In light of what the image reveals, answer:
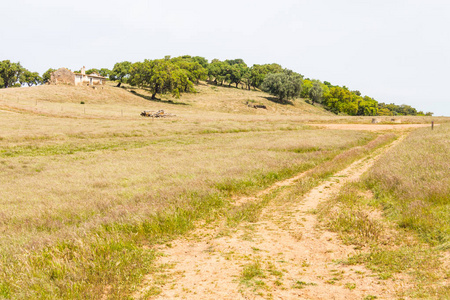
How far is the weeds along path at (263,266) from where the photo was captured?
197 inches

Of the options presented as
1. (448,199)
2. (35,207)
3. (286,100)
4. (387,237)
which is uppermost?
(286,100)

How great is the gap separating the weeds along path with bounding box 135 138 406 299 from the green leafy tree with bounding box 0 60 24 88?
13297 centimetres

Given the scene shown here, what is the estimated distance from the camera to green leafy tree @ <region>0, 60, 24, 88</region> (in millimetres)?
108269

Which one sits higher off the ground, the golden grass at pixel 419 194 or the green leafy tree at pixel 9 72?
the green leafy tree at pixel 9 72

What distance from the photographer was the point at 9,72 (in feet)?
365

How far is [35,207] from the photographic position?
978 centimetres

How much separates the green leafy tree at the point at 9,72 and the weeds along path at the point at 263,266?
436 feet

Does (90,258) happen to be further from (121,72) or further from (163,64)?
(121,72)

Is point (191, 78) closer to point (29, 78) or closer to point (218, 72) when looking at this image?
point (218, 72)

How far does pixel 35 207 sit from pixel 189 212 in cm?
528

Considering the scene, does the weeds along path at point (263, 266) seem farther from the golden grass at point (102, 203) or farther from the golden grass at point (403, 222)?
the golden grass at point (102, 203)

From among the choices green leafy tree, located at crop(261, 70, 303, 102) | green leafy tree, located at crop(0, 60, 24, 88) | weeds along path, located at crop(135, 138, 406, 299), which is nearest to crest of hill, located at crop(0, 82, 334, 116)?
green leafy tree, located at crop(261, 70, 303, 102)

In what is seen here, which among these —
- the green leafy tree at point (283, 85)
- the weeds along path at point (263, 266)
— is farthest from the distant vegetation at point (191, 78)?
the weeds along path at point (263, 266)

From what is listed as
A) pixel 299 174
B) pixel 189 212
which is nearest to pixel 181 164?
pixel 299 174
